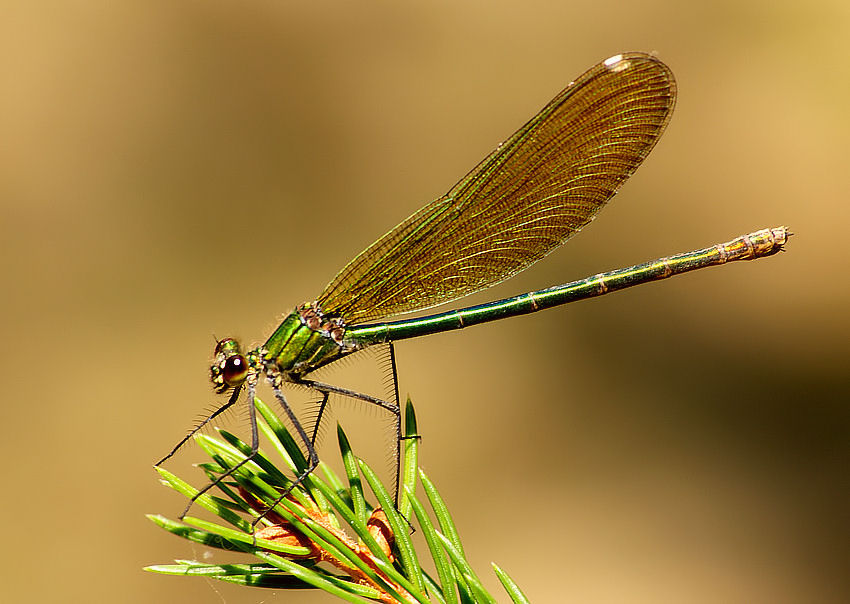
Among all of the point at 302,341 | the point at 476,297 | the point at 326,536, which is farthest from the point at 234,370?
the point at 476,297

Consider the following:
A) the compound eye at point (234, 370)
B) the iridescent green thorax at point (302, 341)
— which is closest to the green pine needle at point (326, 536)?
the compound eye at point (234, 370)

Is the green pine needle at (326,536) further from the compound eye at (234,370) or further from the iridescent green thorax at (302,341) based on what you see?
the iridescent green thorax at (302,341)

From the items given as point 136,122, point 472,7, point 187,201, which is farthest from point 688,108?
point 136,122

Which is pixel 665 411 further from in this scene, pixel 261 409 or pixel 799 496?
pixel 261 409

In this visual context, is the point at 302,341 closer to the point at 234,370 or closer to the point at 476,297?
the point at 234,370

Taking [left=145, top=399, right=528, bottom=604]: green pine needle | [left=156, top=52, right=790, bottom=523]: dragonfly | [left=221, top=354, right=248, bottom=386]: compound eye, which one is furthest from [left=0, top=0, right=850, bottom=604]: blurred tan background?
[left=145, top=399, right=528, bottom=604]: green pine needle

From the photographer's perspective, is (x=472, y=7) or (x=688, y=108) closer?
(x=688, y=108)

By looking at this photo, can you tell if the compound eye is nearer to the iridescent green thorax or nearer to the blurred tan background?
the iridescent green thorax
